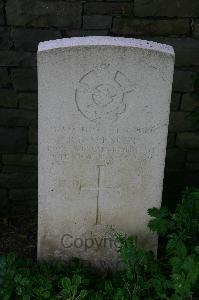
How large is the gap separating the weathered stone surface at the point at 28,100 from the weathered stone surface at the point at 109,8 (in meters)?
0.68

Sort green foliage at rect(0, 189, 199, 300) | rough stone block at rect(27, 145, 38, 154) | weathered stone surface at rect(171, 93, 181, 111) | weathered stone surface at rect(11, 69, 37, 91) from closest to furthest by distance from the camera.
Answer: green foliage at rect(0, 189, 199, 300) < weathered stone surface at rect(11, 69, 37, 91) < weathered stone surface at rect(171, 93, 181, 111) < rough stone block at rect(27, 145, 38, 154)

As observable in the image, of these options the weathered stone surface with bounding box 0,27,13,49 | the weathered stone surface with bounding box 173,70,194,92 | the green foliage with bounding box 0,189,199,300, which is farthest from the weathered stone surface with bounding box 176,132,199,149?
the weathered stone surface with bounding box 0,27,13,49

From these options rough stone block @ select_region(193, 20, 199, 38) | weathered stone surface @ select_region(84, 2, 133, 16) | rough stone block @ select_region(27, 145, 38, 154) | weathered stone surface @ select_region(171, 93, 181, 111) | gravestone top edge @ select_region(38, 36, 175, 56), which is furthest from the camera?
rough stone block @ select_region(27, 145, 38, 154)

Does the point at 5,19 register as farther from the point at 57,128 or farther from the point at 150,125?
the point at 150,125

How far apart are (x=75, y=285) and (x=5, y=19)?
5.47ft

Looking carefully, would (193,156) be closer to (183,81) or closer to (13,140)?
(183,81)

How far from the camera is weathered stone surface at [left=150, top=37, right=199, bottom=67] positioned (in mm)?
3062

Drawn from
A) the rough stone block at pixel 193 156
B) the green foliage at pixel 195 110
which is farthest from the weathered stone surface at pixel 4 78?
the rough stone block at pixel 193 156

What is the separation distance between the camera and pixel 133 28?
3018mm

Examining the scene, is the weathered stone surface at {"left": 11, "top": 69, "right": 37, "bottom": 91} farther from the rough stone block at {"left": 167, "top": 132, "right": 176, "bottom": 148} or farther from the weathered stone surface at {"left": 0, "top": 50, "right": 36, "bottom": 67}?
the rough stone block at {"left": 167, "top": 132, "right": 176, "bottom": 148}

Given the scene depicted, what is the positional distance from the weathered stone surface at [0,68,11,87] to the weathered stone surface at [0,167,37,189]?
2.15 ft

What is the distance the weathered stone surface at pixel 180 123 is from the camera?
3344 mm

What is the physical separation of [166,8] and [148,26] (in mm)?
153

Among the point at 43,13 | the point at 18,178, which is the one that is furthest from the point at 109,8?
the point at 18,178
